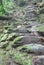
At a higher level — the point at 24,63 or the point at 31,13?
the point at 24,63

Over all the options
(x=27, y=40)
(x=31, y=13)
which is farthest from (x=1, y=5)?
(x=27, y=40)

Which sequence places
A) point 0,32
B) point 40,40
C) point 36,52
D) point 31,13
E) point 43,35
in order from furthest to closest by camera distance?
point 31,13 → point 0,32 → point 43,35 → point 40,40 → point 36,52

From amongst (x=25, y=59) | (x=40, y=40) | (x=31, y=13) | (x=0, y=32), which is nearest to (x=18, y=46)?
(x=40, y=40)

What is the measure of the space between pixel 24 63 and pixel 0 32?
5.93 m

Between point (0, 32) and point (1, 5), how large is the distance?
5471 mm

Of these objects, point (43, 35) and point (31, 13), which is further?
point (31, 13)

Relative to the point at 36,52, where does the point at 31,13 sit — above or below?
below

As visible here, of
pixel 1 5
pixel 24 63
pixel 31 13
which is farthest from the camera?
pixel 31 13

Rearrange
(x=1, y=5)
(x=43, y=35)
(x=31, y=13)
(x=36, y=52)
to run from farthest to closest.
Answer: (x=31, y=13) < (x=1, y=5) < (x=43, y=35) < (x=36, y=52)

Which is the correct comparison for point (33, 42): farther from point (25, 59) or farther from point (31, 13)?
point (31, 13)

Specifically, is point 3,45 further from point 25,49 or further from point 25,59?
point 25,59

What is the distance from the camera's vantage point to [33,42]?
9188 millimetres

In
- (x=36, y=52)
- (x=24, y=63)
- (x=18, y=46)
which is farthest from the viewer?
(x=18, y=46)

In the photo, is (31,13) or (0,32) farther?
(31,13)
